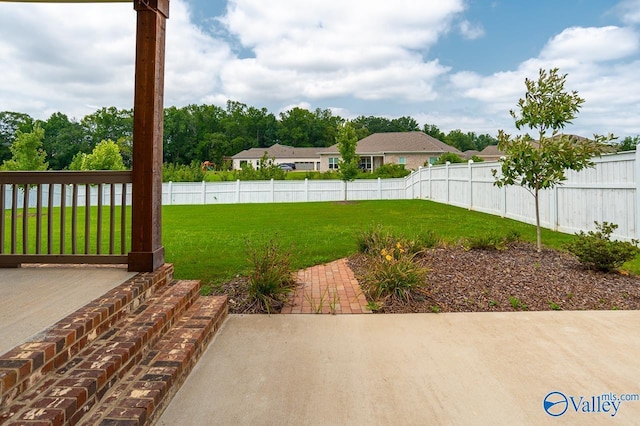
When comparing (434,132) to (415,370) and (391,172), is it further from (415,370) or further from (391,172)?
(415,370)

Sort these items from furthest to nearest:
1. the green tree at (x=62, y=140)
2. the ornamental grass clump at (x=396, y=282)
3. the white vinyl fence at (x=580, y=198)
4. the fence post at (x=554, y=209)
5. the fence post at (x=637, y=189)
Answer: the green tree at (x=62, y=140)
the fence post at (x=554, y=209)
the white vinyl fence at (x=580, y=198)
the fence post at (x=637, y=189)
the ornamental grass clump at (x=396, y=282)

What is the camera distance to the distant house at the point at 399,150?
31047 mm

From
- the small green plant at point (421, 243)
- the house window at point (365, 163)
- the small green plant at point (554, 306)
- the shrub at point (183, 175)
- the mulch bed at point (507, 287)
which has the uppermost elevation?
the house window at point (365, 163)

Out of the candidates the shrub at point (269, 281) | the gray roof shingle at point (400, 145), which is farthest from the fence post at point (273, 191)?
the shrub at point (269, 281)

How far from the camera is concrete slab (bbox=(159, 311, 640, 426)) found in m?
2.21

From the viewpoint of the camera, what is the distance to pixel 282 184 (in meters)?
21.6

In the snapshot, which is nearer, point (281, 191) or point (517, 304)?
point (517, 304)

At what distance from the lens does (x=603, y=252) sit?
15.5ft

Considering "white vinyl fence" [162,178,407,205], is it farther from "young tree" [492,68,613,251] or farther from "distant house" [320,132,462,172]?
"young tree" [492,68,613,251]

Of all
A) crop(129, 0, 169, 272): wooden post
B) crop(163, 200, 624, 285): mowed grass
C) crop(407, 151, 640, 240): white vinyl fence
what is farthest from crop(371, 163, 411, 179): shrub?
crop(129, 0, 169, 272): wooden post

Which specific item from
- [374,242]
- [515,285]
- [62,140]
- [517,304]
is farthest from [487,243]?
[62,140]

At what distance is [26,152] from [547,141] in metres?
13.9

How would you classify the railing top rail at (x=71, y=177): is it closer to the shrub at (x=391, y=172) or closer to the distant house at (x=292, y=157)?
the shrub at (x=391, y=172)

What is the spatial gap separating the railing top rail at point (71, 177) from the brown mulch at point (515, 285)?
9.87 feet
